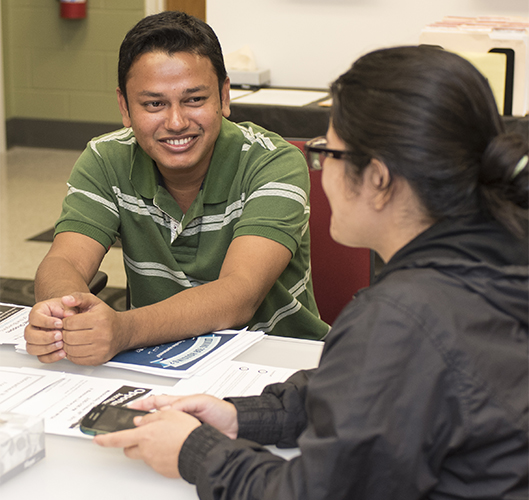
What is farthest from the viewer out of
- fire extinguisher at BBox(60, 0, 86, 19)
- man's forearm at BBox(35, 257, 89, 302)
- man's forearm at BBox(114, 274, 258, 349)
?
fire extinguisher at BBox(60, 0, 86, 19)

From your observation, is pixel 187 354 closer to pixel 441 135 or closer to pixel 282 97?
pixel 441 135

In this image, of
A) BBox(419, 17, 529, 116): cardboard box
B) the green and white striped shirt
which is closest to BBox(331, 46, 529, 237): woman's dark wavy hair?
the green and white striped shirt

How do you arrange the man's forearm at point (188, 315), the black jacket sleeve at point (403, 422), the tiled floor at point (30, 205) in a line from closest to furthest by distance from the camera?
the black jacket sleeve at point (403, 422) < the man's forearm at point (188, 315) < the tiled floor at point (30, 205)

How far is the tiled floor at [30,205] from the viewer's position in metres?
3.52

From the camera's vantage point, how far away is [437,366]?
0.66m

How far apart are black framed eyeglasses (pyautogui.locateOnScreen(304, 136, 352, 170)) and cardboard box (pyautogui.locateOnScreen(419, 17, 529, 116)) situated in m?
1.57

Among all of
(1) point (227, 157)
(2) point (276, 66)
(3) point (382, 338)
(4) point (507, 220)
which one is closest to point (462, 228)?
(4) point (507, 220)

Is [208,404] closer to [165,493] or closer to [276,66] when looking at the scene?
[165,493]

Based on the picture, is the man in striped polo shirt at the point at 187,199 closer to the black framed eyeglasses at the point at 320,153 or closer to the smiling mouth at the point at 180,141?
the smiling mouth at the point at 180,141

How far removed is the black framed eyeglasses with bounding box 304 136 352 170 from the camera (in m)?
0.82

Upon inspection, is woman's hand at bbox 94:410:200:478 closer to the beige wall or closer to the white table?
the white table

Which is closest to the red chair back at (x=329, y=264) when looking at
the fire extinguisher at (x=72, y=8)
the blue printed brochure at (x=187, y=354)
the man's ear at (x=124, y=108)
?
the man's ear at (x=124, y=108)

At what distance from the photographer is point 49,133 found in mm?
5828

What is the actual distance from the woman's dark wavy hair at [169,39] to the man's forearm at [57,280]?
0.42 m
